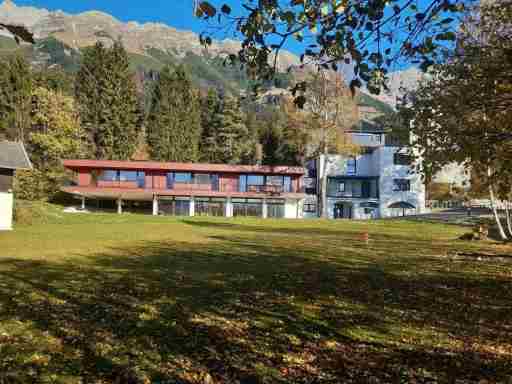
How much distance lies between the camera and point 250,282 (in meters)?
9.33

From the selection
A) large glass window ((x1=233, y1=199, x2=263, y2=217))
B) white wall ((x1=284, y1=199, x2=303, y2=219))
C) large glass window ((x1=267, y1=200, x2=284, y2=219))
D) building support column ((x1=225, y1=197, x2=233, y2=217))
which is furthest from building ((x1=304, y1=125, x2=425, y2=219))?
building support column ((x1=225, y1=197, x2=233, y2=217))

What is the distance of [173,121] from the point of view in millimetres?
59344

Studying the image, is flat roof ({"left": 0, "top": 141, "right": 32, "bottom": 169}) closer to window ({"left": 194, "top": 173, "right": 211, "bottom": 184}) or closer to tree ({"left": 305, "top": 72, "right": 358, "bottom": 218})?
window ({"left": 194, "top": 173, "right": 211, "bottom": 184})

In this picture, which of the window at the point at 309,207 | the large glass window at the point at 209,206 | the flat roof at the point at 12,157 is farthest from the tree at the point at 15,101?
the window at the point at 309,207

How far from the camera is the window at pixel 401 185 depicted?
53.8 meters

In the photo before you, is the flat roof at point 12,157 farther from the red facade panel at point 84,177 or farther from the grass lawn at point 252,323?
the red facade panel at point 84,177

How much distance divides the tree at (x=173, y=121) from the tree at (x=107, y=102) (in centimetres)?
319

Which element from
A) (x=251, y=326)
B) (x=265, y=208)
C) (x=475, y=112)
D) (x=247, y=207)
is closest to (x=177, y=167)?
(x=247, y=207)

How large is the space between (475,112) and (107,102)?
53.8 meters

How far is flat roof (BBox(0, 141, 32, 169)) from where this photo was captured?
80.9 ft

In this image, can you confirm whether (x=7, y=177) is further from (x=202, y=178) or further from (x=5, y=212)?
(x=202, y=178)

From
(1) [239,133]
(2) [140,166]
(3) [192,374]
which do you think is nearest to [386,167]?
(1) [239,133]

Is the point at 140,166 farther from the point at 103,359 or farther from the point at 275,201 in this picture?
the point at 103,359

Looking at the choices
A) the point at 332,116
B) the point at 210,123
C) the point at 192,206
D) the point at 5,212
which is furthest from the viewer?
the point at 210,123
